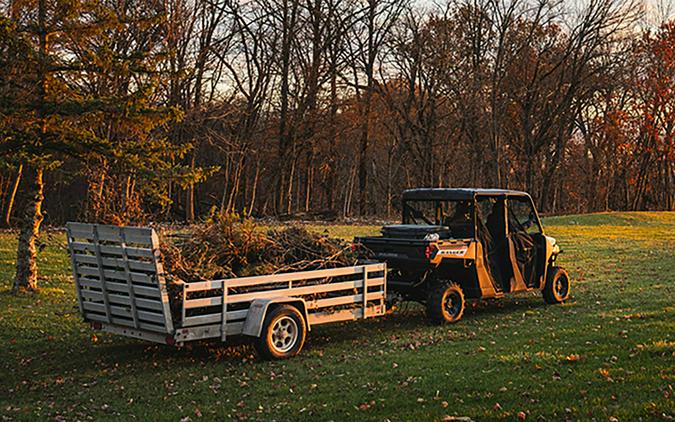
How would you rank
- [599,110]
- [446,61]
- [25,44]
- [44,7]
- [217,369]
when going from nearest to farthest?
[217,369] → [25,44] → [44,7] → [446,61] → [599,110]

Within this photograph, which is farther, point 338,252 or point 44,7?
point 44,7

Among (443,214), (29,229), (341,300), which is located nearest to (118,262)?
(341,300)

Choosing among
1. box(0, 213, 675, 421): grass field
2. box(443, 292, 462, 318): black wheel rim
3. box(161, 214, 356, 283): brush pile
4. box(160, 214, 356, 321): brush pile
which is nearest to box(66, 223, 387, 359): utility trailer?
box(160, 214, 356, 321): brush pile

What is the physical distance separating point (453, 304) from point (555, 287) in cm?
268

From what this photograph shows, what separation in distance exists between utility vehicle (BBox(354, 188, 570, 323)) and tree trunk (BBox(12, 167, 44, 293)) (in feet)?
20.7

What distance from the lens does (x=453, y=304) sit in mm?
11242

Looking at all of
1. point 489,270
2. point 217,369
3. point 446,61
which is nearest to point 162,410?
point 217,369

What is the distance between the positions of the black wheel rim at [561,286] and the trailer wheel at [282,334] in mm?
5705

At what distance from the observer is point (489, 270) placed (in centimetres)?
1162

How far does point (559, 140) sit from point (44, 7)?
151ft

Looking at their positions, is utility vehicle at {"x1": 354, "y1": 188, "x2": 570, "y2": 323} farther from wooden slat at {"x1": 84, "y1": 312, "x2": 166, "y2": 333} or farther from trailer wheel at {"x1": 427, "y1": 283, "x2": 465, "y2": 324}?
wooden slat at {"x1": 84, "y1": 312, "x2": 166, "y2": 333}

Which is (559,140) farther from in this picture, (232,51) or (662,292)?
(662,292)

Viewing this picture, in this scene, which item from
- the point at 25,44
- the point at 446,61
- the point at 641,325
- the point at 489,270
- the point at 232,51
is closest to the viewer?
the point at 641,325

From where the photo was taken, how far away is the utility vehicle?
36.0 feet
